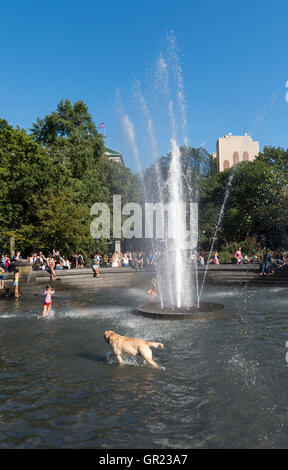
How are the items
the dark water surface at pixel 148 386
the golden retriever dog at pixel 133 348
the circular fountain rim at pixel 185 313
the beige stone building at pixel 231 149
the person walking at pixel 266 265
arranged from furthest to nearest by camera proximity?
the beige stone building at pixel 231 149 < the person walking at pixel 266 265 < the circular fountain rim at pixel 185 313 < the golden retriever dog at pixel 133 348 < the dark water surface at pixel 148 386

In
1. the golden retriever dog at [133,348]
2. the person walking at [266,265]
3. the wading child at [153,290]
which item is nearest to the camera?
the golden retriever dog at [133,348]

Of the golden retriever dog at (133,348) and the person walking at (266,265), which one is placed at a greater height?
the person walking at (266,265)

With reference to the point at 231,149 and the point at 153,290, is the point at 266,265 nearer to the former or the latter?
the point at 153,290

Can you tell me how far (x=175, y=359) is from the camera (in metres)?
8.61

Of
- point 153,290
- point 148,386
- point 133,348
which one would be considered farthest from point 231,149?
point 148,386

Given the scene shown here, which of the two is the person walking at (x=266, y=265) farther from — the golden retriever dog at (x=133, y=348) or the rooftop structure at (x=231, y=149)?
the rooftop structure at (x=231, y=149)

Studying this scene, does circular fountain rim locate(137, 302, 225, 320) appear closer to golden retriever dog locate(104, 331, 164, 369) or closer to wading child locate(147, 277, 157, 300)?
wading child locate(147, 277, 157, 300)

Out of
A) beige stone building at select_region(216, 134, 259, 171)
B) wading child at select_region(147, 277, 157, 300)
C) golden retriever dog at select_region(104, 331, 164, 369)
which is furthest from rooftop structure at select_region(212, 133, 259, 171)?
golden retriever dog at select_region(104, 331, 164, 369)

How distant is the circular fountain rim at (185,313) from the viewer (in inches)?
507

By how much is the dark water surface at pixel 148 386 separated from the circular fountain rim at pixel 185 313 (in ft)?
1.30

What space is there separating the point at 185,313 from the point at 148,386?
19.7 feet

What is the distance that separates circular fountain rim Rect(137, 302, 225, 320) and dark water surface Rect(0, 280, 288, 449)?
0.40 m

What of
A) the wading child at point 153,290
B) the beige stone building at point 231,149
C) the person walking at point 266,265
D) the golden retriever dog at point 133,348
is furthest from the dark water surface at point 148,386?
the beige stone building at point 231,149

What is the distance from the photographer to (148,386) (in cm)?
711
